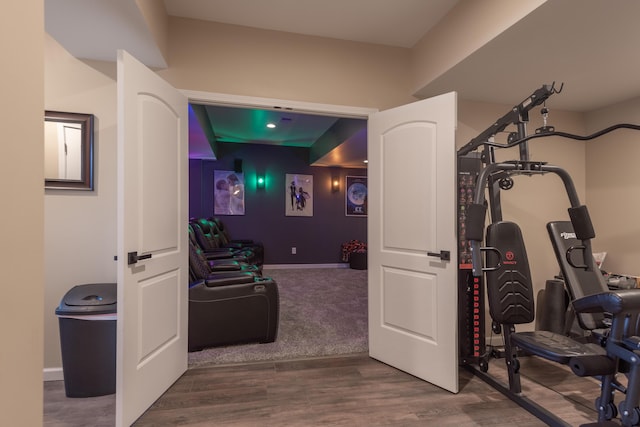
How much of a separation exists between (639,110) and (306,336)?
3641 mm

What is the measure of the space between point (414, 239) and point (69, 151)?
257cm

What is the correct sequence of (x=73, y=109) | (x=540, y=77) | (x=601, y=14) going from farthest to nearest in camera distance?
1. (x=540, y=77)
2. (x=73, y=109)
3. (x=601, y=14)

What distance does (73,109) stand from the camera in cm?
230

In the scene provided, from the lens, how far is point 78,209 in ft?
7.64

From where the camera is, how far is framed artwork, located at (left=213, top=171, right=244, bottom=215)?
681cm

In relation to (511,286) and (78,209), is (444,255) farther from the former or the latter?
(78,209)

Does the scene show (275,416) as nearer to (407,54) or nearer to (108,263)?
(108,263)

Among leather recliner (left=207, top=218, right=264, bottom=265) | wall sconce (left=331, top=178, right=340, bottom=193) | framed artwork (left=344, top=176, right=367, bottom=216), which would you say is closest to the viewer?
leather recliner (left=207, top=218, right=264, bottom=265)

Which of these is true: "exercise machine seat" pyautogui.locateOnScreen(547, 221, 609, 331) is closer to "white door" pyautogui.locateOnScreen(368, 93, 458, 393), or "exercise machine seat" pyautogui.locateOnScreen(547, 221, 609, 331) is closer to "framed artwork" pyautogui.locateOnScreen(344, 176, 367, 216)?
"white door" pyautogui.locateOnScreen(368, 93, 458, 393)

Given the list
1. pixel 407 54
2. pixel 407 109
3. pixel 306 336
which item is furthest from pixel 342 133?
pixel 306 336

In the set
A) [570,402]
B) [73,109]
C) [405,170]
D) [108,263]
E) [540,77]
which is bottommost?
[570,402]

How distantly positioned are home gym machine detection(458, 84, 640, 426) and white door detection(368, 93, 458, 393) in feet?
0.84

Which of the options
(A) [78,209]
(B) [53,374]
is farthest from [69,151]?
(B) [53,374]

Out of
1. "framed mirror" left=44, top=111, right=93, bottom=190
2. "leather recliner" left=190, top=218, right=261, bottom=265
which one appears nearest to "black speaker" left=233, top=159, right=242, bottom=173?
"leather recliner" left=190, top=218, right=261, bottom=265
